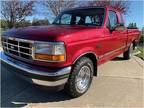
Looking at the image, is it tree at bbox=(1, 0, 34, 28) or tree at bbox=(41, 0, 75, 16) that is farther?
tree at bbox=(41, 0, 75, 16)

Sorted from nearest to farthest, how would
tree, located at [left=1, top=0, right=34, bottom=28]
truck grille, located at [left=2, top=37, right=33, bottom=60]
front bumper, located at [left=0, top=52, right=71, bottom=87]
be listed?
front bumper, located at [left=0, top=52, right=71, bottom=87]
truck grille, located at [left=2, top=37, right=33, bottom=60]
tree, located at [left=1, top=0, right=34, bottom=28]

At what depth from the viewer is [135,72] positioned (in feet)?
19.2

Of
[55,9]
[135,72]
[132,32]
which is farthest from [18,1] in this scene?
[135,72]

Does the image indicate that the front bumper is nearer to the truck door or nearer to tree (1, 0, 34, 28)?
the truck door

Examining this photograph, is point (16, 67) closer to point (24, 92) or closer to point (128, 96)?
point (24, 92)

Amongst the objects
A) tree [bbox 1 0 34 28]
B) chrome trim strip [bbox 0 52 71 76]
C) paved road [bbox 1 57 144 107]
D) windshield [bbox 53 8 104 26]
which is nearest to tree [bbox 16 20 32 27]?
tree [bbox 1 0 34 28]

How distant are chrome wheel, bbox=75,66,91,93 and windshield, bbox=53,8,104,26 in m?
1.25

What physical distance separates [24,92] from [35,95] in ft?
0.91

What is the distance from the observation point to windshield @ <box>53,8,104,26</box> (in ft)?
16.3

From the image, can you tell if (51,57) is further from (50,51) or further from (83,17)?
(83,17)

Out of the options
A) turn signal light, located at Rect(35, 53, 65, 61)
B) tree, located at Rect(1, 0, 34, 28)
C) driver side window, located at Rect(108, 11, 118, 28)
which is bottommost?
turn signal light, located at Rect(35, 53, 65, 61)

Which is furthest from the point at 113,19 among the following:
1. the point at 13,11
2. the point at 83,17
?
the point at 13,11

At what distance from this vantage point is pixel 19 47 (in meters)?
3.90

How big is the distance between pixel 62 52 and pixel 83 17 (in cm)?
207
